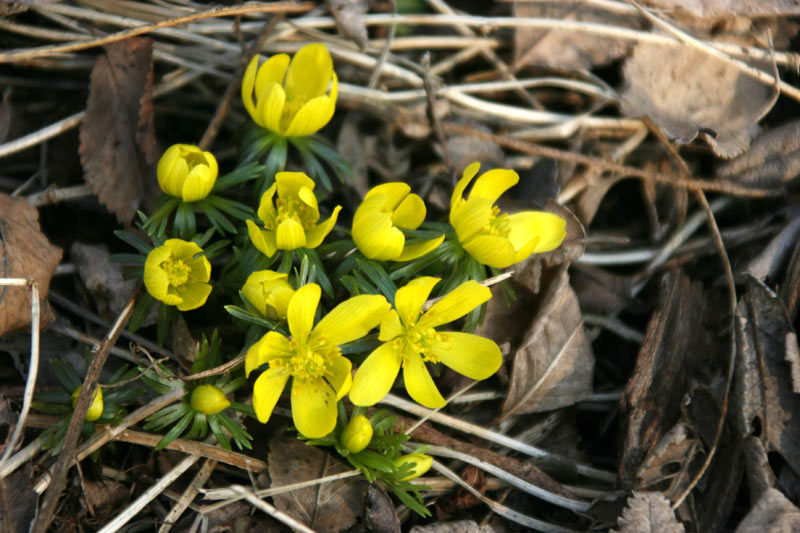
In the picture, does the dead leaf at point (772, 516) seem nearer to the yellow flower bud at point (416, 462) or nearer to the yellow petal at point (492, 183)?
the yellow flower bud at point (416, 462)

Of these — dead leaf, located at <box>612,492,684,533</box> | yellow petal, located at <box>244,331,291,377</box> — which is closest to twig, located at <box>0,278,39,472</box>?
yellow petal, located at <box>244,331,291,377</box>

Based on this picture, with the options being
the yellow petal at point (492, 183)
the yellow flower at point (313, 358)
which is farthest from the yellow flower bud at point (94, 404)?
the yellow petal at point (492, 183)

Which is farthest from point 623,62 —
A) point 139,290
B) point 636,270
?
point 139,290

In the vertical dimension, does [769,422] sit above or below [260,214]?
below

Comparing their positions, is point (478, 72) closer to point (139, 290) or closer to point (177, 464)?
point (139, 290)

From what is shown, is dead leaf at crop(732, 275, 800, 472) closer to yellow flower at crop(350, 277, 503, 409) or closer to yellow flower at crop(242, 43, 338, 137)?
yellow flower at crop(350, 277, 503, 409)

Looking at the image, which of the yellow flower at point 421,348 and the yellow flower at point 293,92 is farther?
the yellow flower at point 293,92
